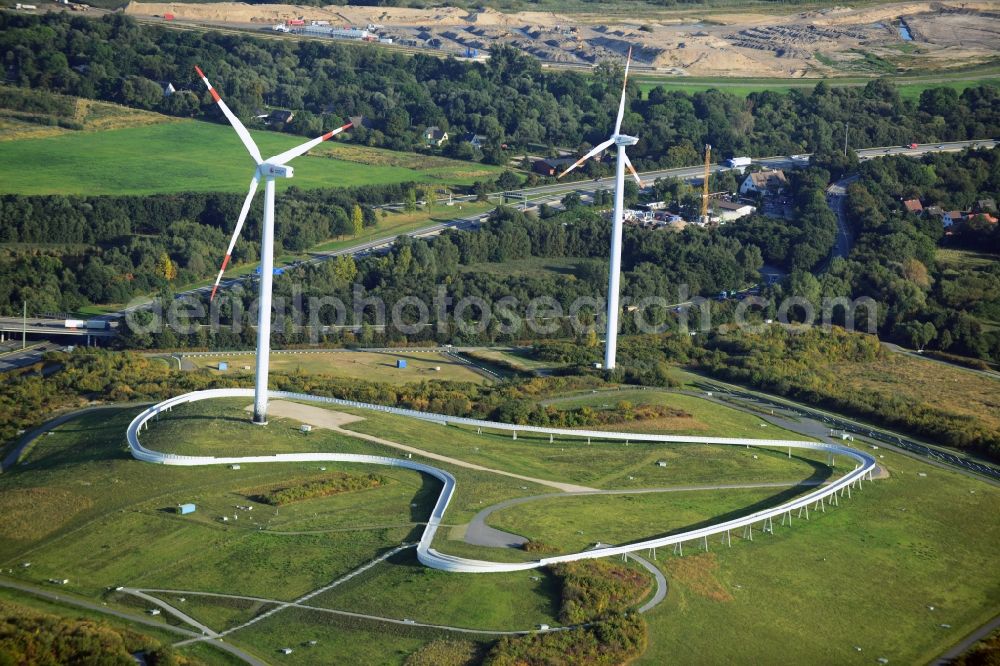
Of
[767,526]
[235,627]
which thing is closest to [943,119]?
[767,526]

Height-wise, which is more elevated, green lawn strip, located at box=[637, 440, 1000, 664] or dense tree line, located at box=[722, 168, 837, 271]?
dense tree line, located at box=[722, 168, 837, 271]

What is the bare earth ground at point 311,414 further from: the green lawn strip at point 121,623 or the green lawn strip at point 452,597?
the green lawn strip at point 121,623

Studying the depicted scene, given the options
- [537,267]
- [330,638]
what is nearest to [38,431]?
[330,638]

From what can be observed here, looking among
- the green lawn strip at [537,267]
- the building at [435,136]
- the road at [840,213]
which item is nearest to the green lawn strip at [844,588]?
the green lawn strip at [537,267]

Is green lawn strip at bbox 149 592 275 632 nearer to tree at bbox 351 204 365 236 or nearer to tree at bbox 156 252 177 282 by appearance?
tree at bbox 156 252 177 282

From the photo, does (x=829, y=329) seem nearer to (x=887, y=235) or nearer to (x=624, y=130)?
(x=887, y=235)

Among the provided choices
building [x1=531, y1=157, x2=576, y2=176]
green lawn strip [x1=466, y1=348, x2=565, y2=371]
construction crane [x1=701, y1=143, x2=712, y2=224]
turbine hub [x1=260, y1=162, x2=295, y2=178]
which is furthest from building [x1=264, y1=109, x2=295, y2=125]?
turbine hub [x1=260, y1=162, x2=295, y2=178]
